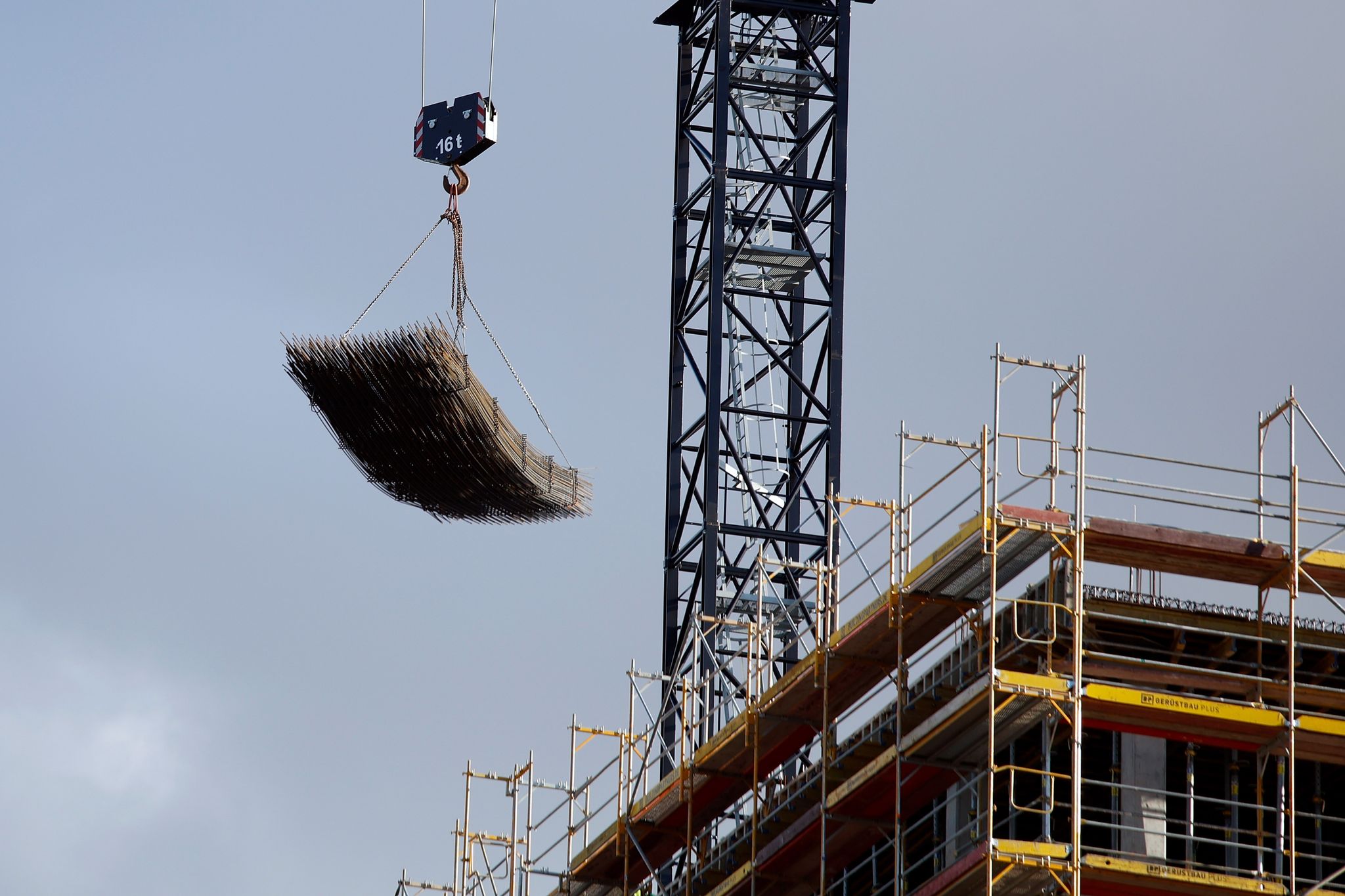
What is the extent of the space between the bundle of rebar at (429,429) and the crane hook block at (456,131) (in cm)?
253

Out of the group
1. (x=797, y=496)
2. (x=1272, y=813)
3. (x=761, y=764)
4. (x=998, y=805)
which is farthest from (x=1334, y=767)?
(x=797, y=496)

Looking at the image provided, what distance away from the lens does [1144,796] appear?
33.3 metres

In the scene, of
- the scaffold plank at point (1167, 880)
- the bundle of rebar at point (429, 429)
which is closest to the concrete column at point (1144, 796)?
the scaffold plank at point (1167, 880)

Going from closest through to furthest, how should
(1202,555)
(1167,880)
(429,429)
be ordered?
(1167,880)
(1202,555)
(429,429)

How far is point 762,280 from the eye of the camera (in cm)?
5116

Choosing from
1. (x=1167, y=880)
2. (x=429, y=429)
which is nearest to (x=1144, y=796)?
(x=1167, y=880)

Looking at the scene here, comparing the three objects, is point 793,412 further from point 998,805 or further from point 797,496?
point 998,805

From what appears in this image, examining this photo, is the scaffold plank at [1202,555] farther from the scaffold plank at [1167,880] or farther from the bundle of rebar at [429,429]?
the bundle of rebar at [429,429]

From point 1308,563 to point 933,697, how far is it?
387 centimetres

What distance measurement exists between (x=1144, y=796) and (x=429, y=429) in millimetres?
12379

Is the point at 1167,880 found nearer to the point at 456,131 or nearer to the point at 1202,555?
the point at 1202,555

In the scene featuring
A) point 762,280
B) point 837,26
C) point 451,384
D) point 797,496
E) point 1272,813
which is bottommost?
point 1272,813

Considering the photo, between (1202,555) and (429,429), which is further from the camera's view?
(429,429)

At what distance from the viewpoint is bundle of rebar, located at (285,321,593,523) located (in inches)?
1641
